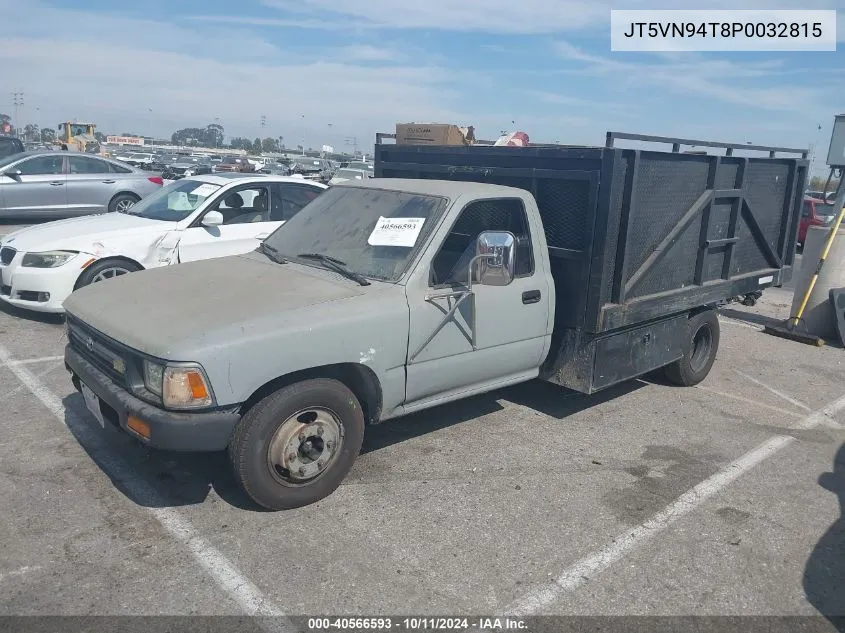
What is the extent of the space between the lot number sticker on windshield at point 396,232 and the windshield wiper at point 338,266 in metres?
0.24

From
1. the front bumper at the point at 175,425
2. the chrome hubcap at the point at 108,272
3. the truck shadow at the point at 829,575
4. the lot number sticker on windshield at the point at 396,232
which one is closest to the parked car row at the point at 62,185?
the chrome hubcap at the point at 108,272

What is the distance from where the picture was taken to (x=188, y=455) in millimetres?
4641

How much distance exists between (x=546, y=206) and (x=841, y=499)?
107 inches

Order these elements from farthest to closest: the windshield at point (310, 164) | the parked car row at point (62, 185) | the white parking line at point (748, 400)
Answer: the windshield at point (310, 164)
the parked car row at point (62, 185)
the white parking line at point (748, 400)

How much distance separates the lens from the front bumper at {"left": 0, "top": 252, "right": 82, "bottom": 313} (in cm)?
712

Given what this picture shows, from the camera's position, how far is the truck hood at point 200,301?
11.9ft

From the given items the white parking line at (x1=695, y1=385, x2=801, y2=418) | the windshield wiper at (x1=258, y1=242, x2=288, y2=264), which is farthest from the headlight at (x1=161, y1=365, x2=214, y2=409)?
the white parking line at (x1=695, y1=385, x2=801, y2=418)

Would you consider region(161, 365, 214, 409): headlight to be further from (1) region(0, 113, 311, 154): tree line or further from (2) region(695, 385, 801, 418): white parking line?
(1) region(0, 113, 311, 154): tree line

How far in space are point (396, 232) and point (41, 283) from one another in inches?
176

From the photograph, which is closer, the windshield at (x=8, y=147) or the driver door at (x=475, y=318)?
the driver door at (x=475, y=318)

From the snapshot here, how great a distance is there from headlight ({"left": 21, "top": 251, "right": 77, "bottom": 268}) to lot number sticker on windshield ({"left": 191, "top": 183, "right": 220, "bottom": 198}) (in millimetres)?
1435

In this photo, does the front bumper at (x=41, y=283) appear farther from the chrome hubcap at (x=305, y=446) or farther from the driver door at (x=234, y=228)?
the chrome hubcap at (x=305, y=446)

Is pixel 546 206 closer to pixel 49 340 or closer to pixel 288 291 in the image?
pixel 288 291

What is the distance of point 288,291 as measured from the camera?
4.16 meters
